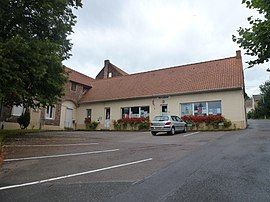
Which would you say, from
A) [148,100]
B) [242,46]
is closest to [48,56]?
[242,46]

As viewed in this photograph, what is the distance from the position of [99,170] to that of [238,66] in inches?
902

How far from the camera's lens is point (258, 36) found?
8.54m

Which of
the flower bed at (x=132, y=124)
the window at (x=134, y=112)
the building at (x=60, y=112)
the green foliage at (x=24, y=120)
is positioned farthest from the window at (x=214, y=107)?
the green foliage at (x=24, y=120)

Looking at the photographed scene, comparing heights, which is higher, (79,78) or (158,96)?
(79,78)

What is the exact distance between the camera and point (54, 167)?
8.79 metres

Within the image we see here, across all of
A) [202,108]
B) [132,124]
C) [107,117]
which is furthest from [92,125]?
[202,108]

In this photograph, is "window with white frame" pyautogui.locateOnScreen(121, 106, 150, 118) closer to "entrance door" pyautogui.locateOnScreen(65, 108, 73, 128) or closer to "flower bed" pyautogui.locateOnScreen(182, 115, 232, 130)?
"flower bed" pyautogui.locateOnScreen(182, 115, 232, 130)

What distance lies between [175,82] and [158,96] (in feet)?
7.89

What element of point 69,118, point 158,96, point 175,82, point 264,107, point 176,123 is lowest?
point 176,123

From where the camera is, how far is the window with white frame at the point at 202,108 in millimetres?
25800

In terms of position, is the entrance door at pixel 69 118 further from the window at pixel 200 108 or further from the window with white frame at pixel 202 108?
the window at pixel 200 108

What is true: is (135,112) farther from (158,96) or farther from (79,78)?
(79,78)

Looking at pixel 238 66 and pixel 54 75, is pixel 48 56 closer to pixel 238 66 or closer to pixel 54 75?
pixel 54 75

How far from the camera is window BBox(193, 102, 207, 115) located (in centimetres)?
2640
